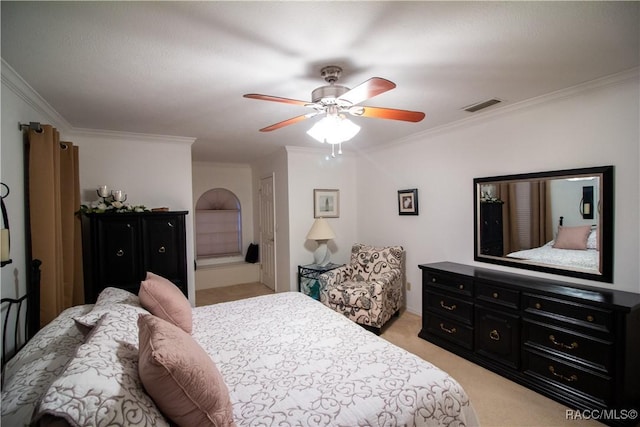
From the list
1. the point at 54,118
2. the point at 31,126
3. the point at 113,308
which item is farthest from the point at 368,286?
the point at 54,118

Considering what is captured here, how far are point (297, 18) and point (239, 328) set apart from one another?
74.2 inches

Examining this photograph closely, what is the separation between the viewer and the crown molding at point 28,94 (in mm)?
1891

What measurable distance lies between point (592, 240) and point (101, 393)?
3.23 meters

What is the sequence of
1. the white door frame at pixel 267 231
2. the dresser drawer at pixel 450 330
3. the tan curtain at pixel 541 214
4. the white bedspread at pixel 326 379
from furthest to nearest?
the white door frame at pixel 267 231, the dresser drawer at pixel 450 330, the tan curtain at pixel 541 214, the white bedspread at pixel 326 379

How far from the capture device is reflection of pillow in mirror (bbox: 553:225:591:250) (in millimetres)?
2437

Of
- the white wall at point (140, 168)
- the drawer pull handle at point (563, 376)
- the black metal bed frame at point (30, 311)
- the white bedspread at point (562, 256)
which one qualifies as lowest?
the drawer pull handle at point (563, 376)

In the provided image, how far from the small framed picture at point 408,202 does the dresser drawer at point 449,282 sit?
1.02 meters

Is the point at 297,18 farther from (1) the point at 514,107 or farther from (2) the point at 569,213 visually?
(2) the point at 569,213

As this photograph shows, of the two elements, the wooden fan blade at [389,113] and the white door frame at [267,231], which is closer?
Answer: the wooden fan blade at [389,113]

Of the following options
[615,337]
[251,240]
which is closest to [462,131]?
[615,337]

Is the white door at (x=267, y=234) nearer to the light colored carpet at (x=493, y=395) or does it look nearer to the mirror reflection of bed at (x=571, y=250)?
the light colored carpet at (x=493, y=395)

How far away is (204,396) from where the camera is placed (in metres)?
1.05

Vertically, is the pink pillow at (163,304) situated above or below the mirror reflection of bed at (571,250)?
below

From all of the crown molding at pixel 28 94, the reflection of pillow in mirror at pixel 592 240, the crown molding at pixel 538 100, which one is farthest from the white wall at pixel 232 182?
the reflection of pillow in mirror at pixel 592 240
